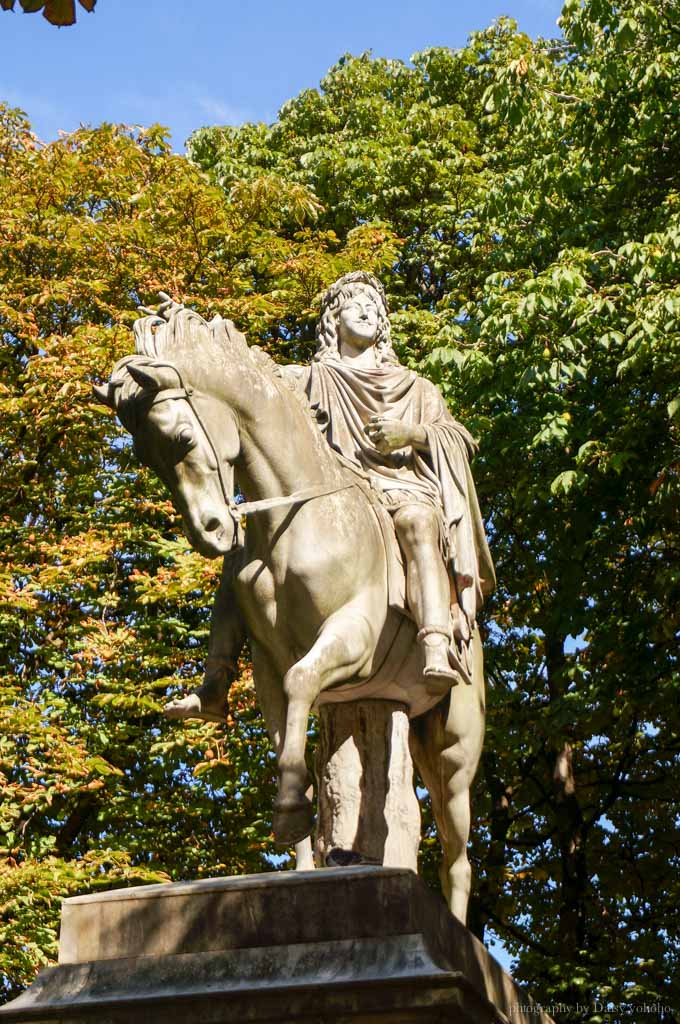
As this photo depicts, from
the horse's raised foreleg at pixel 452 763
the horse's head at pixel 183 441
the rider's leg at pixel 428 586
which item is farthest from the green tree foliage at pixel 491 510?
the horse's head at pixel 183 441

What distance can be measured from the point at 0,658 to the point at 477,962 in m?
10.2

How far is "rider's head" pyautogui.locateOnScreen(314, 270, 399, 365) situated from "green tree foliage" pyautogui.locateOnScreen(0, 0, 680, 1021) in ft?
15.6

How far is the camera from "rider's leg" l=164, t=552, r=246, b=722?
6.52 m

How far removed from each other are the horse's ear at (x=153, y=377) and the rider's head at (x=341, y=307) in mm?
1802

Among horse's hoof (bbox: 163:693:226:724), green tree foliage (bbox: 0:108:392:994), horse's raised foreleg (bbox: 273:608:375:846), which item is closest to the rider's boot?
horse's raised foreleg (bbox: 273:608:375:846)

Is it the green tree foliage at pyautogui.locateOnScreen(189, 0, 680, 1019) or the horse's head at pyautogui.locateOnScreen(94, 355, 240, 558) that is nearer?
the horse's head at pyautogui.locateOnScreen(94, 355, 240, 558)

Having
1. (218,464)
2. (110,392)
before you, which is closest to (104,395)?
(110,392)

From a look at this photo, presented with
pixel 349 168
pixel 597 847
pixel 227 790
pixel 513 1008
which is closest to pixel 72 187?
pixel 349 168

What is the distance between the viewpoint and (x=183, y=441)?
19.4ft

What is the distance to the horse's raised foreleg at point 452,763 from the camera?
7141 mm

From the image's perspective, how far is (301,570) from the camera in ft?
20.5

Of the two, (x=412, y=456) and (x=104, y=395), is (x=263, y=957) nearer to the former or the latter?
(x=104, y=395)

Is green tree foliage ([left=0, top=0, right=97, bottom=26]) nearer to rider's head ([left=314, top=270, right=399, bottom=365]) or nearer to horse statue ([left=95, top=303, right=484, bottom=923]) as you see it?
horse statue ([left=95, top=303, right=484, bottom=923])

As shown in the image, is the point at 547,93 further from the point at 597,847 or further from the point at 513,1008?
the point at 513,1008
